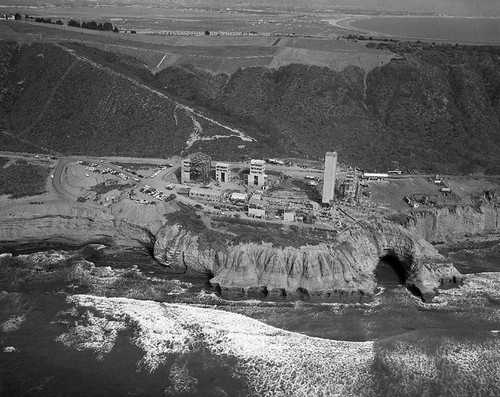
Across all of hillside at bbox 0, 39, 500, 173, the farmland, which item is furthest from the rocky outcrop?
the farmland

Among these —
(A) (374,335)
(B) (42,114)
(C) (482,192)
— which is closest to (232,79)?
(B) (42,114)

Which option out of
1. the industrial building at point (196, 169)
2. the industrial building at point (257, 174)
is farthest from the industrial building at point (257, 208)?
the industrial building at point (196, 169)

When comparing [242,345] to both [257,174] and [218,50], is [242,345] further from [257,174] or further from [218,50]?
[218,50]

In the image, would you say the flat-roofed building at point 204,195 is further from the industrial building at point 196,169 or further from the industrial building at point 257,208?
the industrial building at point 257,208

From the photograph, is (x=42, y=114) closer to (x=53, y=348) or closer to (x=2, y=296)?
(x=2, y=296)

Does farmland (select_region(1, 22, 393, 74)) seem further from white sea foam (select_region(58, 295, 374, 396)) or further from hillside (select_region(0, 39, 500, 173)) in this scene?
white sea foam (select_region(58, 295, 374, 396))

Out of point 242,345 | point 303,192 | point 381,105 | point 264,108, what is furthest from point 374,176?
point 381,105
